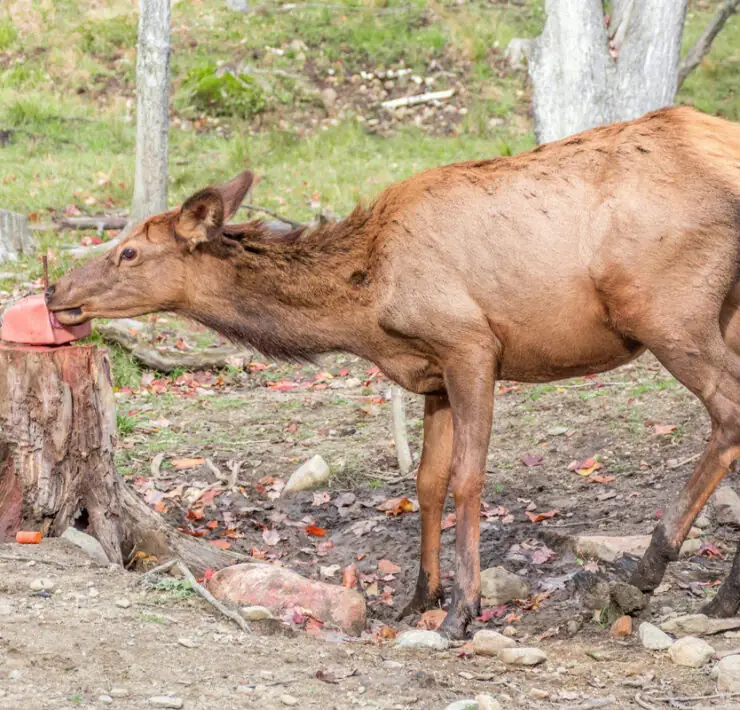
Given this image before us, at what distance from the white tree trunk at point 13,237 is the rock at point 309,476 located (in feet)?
18.6

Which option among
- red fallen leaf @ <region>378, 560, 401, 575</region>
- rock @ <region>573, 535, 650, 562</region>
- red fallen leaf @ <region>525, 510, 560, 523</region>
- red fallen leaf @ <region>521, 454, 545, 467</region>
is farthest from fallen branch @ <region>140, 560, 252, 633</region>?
red fallen leaf @ <region>521, 454, 545, 467</region>

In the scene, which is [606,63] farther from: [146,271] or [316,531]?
[146,271]

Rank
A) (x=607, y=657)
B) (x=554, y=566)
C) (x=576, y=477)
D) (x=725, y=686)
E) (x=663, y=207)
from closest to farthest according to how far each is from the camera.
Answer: (x=725, y=686) → (x=607, y=657) → (x=663, y=207) → (x=554, y=566) → (x=576, y=477)

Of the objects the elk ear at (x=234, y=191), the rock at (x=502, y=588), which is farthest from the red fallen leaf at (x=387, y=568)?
the elk ear at (x=234, y=191)

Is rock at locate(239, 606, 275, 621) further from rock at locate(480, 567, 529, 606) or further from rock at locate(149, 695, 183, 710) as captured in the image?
rock at locate(480, 567, 529, 606)

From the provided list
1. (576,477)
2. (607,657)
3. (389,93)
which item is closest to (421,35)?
(389,93)

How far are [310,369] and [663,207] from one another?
526 centimetres

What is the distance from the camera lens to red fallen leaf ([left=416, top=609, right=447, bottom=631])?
5.89 m

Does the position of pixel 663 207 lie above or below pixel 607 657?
above

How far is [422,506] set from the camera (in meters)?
6.36

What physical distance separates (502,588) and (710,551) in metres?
1.30

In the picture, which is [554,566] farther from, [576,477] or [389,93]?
[389,93]

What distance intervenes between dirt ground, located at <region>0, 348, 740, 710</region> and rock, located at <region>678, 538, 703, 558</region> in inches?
1.6

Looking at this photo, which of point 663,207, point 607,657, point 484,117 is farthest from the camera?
point 484,117
